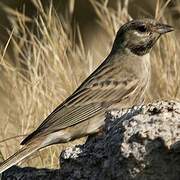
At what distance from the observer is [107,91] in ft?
23.4

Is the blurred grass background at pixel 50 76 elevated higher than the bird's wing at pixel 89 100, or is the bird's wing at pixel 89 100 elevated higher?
the blurred grass background at pixel 50 76

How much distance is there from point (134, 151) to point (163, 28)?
10.6 feet

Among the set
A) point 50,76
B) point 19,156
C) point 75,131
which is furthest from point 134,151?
point 50,76

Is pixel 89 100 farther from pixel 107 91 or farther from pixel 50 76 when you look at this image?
pixel 50 76

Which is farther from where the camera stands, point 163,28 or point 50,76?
point 50,76

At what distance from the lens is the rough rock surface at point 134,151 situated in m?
4.18

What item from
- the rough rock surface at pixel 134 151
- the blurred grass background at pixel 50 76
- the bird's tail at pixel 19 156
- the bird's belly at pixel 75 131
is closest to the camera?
the rough rock surface at pixel 134 151

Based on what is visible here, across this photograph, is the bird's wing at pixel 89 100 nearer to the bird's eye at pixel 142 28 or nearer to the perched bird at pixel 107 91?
the perched bird at pixel 107 91

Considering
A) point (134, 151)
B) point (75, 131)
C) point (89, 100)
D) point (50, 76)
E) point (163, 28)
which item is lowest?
point (134, 151)

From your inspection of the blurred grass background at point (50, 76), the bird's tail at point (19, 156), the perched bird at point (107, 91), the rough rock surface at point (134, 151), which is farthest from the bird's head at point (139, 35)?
the rough rock surface at point (134, 151)

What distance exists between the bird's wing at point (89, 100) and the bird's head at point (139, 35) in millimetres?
458

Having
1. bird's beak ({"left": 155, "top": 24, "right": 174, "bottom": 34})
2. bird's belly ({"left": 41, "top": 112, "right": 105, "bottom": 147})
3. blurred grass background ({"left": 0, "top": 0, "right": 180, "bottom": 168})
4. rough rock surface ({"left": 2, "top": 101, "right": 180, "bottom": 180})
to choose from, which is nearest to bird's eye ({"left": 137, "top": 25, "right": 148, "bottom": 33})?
bird's beak ({"left": 155, "top": 24, "right": 174, "bottom": 34})

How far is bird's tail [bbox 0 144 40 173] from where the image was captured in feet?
18.0

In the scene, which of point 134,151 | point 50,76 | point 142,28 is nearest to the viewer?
point 134,151
